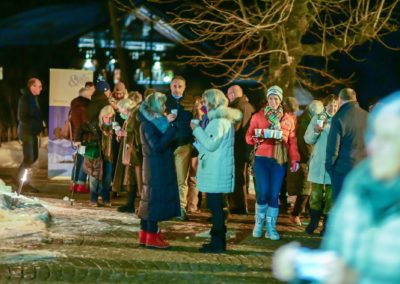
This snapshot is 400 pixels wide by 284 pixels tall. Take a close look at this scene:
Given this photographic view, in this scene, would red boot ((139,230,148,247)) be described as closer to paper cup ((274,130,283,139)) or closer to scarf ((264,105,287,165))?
scarf ((264,105,287,165))

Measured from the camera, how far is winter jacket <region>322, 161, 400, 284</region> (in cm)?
299

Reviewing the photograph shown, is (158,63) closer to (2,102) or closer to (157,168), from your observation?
(2,102)

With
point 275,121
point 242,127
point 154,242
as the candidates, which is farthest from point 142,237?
point 242,127

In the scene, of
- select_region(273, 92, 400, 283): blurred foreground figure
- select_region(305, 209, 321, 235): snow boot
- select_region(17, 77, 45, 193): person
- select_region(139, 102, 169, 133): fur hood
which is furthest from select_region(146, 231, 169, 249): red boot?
select_region(273, 92, 400, 283): blurred foreground figure

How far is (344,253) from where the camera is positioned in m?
3.10

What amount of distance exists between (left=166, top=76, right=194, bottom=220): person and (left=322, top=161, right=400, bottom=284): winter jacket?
676 centimetres

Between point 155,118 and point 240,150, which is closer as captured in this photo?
point 155,118

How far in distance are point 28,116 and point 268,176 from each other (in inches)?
215

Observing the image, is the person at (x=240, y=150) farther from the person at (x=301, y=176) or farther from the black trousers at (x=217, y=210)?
the black trousers at (x=217, y=210)

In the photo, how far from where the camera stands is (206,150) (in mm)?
8664

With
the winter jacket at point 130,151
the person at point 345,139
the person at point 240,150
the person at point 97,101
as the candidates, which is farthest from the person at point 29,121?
the person at point 345,139

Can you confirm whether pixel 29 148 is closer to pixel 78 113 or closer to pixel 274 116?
pixel 78 113

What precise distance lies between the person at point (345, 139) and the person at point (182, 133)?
2.19 metres

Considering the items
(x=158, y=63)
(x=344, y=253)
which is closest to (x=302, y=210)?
(x=344, y=253)
